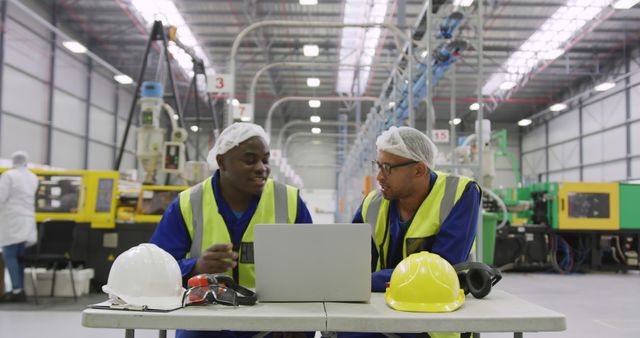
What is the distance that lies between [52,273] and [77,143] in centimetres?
1109

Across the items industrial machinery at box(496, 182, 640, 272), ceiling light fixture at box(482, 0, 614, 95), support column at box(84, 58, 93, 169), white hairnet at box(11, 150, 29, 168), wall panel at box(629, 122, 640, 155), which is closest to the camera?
white hairnet at box(11, 150, 29, 168)

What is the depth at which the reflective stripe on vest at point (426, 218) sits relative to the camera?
212 cm

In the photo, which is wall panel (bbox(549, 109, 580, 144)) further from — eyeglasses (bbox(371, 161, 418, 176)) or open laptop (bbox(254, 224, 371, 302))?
open laptop (bbox(254, 224, 371, 302))

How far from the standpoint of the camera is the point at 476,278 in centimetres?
175

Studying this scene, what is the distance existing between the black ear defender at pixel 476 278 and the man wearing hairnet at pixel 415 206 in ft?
0.78

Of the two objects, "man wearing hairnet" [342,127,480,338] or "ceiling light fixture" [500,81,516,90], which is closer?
"man wearing hairnet" [342,127,480,338]

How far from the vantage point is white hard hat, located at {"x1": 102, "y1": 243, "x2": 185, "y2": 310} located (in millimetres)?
1433

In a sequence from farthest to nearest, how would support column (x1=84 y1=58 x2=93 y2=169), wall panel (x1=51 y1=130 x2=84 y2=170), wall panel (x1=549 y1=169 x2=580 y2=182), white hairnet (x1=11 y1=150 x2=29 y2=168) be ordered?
wall panel (x1=549 y1=169 x2=580 y2=182)
support column (x1=84 y1=58 x2=93 y2=169)
wall panel (x1=51 y1=130 x2=84 y2=170)
white hairnet (x1=11 y1=150 x2=29 y2=168)

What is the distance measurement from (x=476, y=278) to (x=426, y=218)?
17.0 inches

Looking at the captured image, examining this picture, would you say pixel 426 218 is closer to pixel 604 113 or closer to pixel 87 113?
pixel 87 113

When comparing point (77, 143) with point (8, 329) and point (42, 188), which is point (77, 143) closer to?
point (42, 188)

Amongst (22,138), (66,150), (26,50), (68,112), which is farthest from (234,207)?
(68,112)

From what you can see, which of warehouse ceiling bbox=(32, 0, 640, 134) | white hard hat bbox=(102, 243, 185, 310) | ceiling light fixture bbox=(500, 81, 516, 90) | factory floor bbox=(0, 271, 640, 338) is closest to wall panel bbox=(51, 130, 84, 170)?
warehouse ceiling bbox=(32, 0, 640, 134)

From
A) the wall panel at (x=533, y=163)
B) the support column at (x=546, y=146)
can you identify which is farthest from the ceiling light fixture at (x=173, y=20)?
the wall panel at (x=533, y=163)
